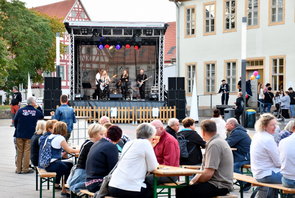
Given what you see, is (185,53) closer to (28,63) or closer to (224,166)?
(28,63)

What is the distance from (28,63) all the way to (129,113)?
2590cm

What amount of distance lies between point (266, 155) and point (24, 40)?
45117 mm

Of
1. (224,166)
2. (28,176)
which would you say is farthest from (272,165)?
(28,176)

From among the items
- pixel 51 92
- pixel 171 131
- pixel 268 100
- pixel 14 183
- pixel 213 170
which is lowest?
pixel 14 183

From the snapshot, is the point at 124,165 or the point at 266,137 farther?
the point at 266,137

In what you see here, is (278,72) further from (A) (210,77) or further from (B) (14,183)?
(B) (14,183)

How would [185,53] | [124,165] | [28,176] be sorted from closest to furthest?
[124,165], [28,176], [185,53]

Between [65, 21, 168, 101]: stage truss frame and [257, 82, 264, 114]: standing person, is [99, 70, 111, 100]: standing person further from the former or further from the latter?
[257, 82, 264, 114]: standing person

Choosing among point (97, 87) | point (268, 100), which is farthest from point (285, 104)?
point (97, 87)

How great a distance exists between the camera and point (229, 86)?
36812 millimetres

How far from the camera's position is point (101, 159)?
8.52 m

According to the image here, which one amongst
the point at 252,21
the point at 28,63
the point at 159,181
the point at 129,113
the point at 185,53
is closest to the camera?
the point at 159,181

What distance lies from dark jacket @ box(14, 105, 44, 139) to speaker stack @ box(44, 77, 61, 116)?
44.8 feet

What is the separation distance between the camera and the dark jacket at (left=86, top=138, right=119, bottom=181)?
846 cm
